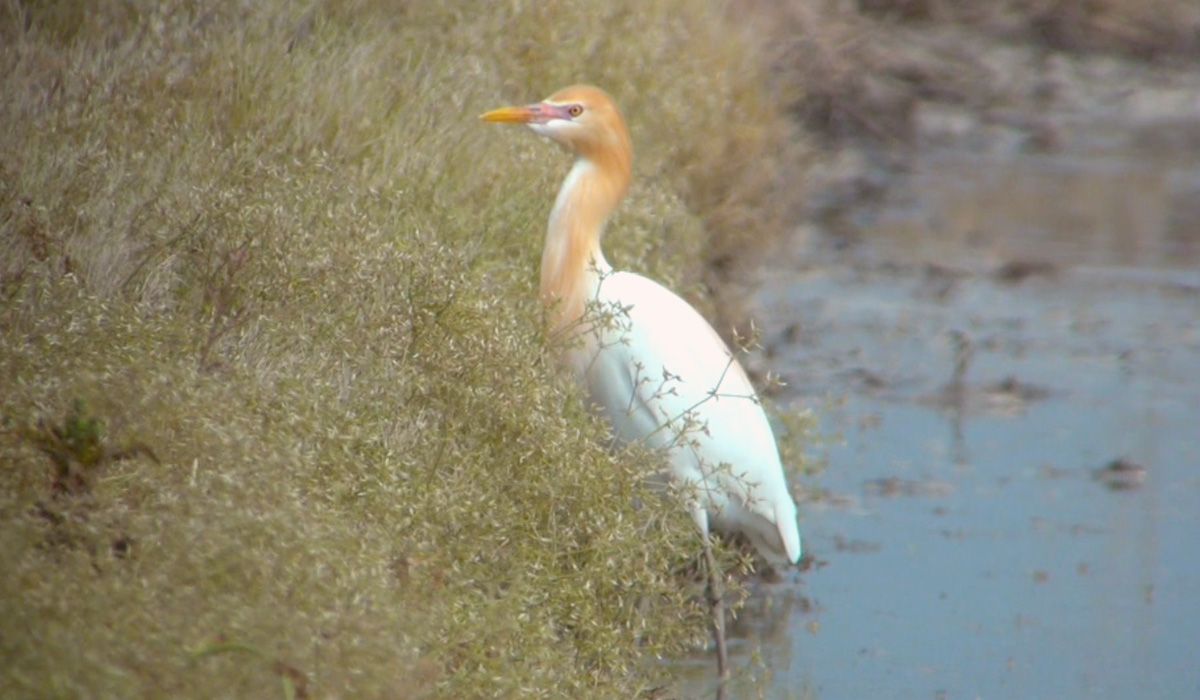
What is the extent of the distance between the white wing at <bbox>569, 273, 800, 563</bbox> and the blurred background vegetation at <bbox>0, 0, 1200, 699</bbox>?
0.25 metres

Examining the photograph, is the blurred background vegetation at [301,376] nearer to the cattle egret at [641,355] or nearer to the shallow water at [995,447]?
the cattle egret at [641,355]

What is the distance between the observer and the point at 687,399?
524 cm

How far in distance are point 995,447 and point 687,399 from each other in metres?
3.26

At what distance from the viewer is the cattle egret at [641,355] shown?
5.15 metres

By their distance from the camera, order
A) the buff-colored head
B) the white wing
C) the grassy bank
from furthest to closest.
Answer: the buff-colored head
the white wing
the grassy bank

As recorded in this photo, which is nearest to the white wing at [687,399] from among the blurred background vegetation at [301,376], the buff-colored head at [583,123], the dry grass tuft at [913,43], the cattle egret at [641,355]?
the cattle egret at [641,355]

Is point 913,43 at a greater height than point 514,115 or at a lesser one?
lesser

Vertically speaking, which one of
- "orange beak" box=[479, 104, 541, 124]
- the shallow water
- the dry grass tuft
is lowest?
the dry grass tuft

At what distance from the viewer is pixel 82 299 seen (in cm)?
379

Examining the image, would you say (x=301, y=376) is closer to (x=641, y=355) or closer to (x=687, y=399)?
(x=641, y=355)

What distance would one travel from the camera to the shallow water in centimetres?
575

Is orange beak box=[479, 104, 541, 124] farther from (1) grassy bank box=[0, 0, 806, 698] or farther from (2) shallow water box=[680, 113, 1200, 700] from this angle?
(2) shallow water box=[680, 113, 1200, 700]

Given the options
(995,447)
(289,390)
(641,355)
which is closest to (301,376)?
(289,390)

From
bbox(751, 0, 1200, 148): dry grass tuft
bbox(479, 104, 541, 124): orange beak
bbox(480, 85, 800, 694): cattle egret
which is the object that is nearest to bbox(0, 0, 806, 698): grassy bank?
bbox(480, 85, 800, 694): cattle egret
